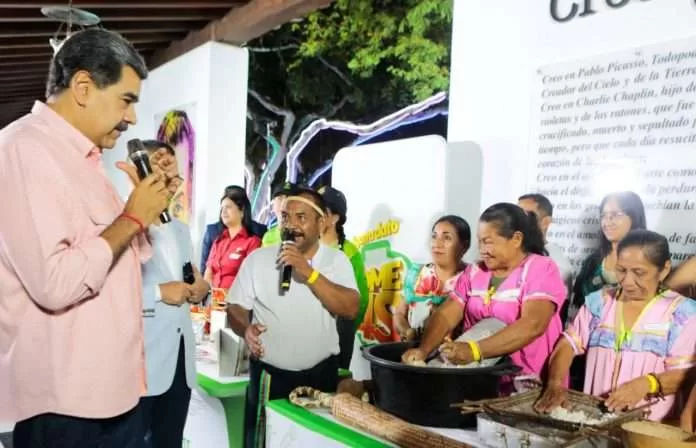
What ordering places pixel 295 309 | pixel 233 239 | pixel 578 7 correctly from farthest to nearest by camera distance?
pixel 233 239
pixel 295 309
pixel 578 7

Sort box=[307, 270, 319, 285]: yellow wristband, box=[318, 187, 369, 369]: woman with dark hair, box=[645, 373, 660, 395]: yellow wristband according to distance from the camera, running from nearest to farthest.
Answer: box=[645, 373, 660, 395]: yellow wristband
box=[307, 270, 319, 285]: yellow wristband
box=[318, 187, 369, 369]: woman with dark hair

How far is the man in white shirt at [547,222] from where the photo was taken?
6.58 ft

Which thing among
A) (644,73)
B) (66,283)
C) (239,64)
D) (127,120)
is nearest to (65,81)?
(127,120)

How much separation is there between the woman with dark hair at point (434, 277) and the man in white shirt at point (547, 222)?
28 centimetres

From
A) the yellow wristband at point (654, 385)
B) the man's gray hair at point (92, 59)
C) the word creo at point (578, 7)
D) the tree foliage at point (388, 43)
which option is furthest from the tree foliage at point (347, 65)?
A: the man's gray hair at point (92, 59)

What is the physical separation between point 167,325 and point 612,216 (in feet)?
5.05

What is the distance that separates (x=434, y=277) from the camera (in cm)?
245

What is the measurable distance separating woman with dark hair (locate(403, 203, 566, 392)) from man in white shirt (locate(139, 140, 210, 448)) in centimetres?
89

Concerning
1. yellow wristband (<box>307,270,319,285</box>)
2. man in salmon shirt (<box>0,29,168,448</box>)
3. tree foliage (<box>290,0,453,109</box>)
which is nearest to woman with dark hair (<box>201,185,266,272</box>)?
yellow wristband (<box>307,270,319,285</box>)

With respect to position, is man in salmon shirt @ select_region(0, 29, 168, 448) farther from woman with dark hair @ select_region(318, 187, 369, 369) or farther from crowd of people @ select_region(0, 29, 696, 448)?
woman with dark hair @ select_region(318, 187, 369, 369)

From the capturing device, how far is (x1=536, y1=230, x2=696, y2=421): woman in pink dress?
1.65 metres

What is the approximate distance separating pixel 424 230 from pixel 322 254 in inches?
17.3

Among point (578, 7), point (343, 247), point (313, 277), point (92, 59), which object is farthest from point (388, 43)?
point (92, 59)

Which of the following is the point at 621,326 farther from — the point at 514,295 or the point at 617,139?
the point at 617,139
